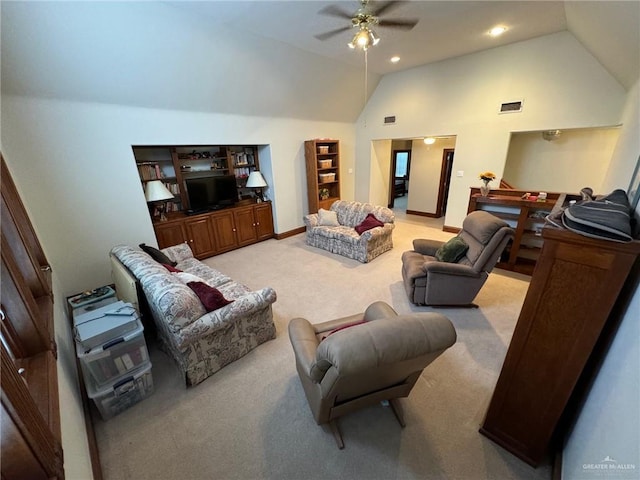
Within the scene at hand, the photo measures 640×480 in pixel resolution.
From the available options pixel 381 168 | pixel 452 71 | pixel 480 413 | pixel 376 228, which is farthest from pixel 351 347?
pixel 381 168

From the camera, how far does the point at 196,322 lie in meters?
1.82

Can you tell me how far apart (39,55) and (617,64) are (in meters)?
6.29

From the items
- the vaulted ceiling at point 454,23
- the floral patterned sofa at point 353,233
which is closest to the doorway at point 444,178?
the vaulted ceiling at point 454,23

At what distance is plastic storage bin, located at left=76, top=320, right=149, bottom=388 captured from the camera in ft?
5.38

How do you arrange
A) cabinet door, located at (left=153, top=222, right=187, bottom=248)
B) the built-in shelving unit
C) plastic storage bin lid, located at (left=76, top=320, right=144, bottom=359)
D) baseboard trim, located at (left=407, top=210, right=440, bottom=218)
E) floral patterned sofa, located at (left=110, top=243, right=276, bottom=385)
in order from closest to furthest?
plastic storage bin lid, located at (left=76, top=320, right=144, bottom=359)
floral patterned sofa, located at (left=110, top=243, right=276, bottom=385)
cabinet door, located at (left=153, top=222, right=187, bottom=248)
the built-in shelving unit
baseboard trim, located at (left=407, top=210, right=440, bottom=218)

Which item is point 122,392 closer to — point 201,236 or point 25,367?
point 25,367

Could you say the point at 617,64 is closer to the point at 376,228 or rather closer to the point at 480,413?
the point at 376,228

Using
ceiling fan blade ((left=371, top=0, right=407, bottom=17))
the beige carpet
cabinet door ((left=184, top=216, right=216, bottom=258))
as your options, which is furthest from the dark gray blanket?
cabinet door ((left=184, top=216, right=216, bottom=258))

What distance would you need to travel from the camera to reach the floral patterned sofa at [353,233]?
13.2ft

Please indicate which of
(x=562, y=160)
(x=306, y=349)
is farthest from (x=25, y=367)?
(x=562, y=160)

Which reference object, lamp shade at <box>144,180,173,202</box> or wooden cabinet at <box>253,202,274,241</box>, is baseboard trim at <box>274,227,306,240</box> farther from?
lamp shade at <box>144,180,173,202</box>

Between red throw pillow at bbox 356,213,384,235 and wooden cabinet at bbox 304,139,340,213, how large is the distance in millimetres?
1569

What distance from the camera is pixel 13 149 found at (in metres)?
2.61

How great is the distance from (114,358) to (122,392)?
0.85 feet
